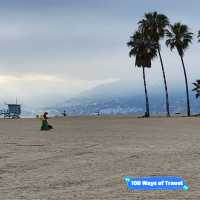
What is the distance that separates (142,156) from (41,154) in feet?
12.1

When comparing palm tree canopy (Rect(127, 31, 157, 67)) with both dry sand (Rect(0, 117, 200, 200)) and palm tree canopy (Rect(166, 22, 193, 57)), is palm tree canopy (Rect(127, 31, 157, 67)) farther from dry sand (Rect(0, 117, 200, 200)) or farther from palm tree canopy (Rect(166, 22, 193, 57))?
dry sand (Rect(0, 117, 200, 200))

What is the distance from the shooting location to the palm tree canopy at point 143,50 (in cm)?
7225

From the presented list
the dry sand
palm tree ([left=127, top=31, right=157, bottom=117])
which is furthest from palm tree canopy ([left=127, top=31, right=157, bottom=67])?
the dry sand

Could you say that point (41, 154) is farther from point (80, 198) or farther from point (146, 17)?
point (146, 17)

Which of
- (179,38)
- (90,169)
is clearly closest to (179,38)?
(179,38)

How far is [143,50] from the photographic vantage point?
72.8 metres

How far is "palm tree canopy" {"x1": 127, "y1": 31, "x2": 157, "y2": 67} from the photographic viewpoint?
7225 cm

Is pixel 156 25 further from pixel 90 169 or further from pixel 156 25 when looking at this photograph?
pixel 90 169

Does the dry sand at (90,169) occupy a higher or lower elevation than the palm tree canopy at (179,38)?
lower

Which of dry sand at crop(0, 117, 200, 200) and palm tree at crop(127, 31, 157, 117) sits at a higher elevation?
palm tree at crop(127, 31, 157, 117)

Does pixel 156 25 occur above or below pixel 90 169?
above

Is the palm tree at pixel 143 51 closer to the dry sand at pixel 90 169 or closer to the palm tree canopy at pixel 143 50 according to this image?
the palm tree canopy at pixel 143 50

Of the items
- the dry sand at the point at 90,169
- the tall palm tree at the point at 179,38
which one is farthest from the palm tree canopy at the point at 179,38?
the dry sand at the point at 90,169

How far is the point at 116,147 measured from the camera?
19188mm
